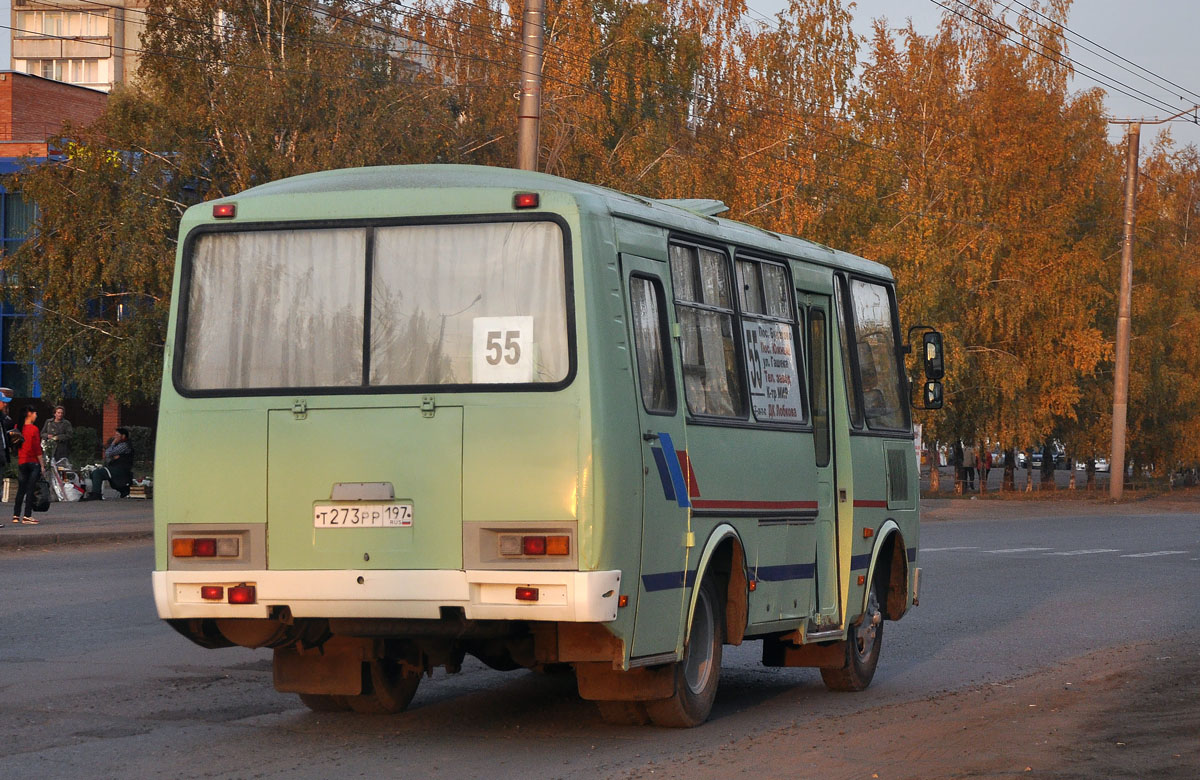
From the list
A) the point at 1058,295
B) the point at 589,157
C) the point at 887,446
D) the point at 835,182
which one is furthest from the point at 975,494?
the point at 887,446

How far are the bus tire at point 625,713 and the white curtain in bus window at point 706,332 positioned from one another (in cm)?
156

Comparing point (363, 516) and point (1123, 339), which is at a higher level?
point (1123, 339)

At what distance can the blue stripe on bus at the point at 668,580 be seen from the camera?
8.62m

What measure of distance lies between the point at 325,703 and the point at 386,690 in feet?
1.27

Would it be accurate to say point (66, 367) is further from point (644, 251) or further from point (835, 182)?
point (644, 251)

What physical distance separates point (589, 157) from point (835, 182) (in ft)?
36.5

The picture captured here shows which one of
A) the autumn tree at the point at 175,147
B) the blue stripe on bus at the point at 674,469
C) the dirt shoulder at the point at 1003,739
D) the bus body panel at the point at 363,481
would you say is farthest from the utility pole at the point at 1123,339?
the bus body panel at the point at 363,481

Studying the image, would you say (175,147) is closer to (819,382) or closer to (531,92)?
(531,92)

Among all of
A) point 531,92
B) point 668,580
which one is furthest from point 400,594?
point 531,92

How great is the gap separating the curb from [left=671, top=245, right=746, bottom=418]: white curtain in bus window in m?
16.1

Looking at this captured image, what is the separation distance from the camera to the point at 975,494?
57.4 metres

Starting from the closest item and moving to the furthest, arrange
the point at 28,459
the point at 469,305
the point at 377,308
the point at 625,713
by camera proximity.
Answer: the point at 469,305 < the point at 377,308 < the point at 625,713 < the point at 28,459

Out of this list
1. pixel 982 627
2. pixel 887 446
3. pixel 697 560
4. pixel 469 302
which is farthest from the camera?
pixel 982 627

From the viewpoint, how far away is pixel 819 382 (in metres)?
11.4
